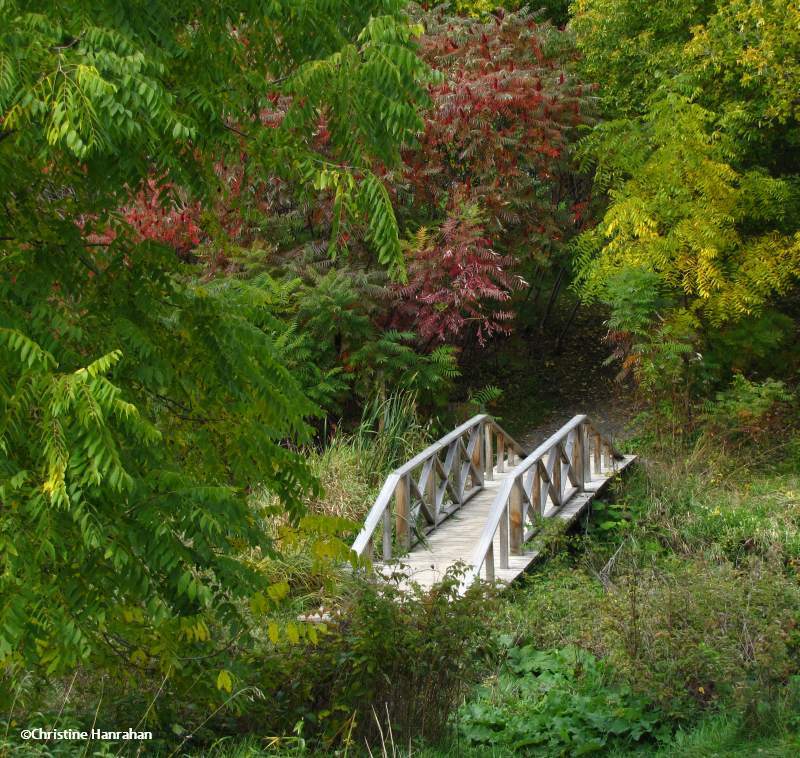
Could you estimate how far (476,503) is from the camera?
41.7 feet

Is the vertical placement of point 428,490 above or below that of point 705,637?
above

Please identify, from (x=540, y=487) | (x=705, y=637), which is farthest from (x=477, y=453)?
(x=705, y=637)

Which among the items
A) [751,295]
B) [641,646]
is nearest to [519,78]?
[751,295]

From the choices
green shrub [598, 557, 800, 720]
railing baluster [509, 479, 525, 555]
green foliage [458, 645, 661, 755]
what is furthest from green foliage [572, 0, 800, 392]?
green foliage [458, 645, 661, 755]

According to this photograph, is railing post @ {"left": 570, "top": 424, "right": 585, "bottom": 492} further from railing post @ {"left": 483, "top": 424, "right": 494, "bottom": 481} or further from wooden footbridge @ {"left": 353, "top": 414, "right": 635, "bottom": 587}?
railing post @ {"left": 483, "top": 424, "right": 494, "bottom": 481}

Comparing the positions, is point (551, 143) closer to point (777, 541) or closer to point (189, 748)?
point (777, 541)

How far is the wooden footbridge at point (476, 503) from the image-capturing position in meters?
9.94

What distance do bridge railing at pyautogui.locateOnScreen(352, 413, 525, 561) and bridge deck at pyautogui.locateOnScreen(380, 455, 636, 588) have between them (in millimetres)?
107

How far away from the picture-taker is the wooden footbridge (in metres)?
9.94

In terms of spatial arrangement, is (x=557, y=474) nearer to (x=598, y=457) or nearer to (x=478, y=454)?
(x=478, y=454)

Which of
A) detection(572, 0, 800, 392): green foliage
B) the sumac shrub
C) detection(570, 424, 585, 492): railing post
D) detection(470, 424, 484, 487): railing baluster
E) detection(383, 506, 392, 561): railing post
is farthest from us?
detection(572, 0, 800, 392): green foliage

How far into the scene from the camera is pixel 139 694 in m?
5.85

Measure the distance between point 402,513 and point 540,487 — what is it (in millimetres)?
1965

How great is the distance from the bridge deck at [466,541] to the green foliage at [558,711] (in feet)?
4.62
